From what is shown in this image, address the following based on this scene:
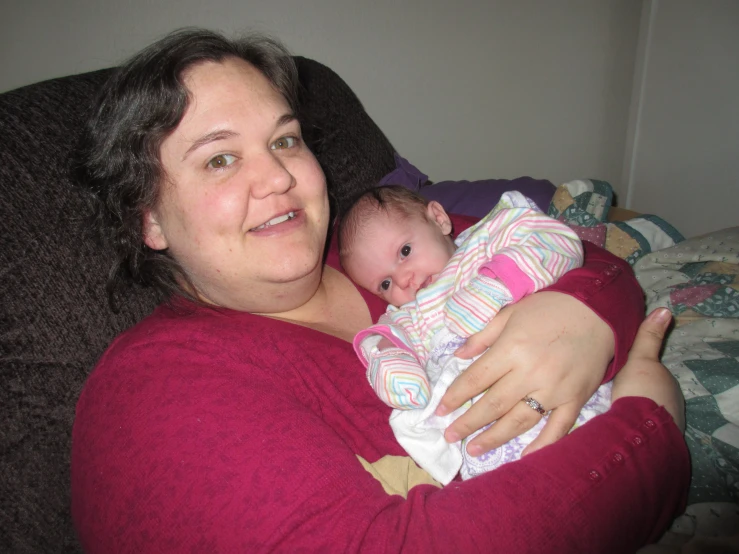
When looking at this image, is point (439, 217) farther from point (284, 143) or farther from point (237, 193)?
point (237, 193)

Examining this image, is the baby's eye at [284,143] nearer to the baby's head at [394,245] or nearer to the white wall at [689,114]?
the baby's head at [394,245]

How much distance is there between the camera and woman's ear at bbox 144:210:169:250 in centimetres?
107

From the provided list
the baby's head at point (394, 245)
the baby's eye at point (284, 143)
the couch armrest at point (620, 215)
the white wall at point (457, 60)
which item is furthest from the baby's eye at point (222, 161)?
the couch armrest at point (620, 215)

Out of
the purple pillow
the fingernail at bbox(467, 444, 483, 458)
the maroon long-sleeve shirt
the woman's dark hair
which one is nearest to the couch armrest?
the purple pillow

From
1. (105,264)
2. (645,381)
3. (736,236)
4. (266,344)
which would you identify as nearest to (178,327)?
(266,344)

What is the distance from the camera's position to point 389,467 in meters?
0.96

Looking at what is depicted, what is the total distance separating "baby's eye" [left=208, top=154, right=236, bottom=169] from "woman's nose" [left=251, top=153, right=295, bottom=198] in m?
0.05

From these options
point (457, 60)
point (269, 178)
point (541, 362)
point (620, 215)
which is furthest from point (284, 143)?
point (457, 60)

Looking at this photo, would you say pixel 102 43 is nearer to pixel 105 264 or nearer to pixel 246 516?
pixel 105 264

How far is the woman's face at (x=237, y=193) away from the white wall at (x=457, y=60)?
973 millimetres

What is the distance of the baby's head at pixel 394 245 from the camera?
1.24 m

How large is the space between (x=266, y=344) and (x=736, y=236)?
145 centimetres

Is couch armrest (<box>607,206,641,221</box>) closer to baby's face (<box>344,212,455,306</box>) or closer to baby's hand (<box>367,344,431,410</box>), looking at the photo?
baby's face (<box>344,212,455,306</box>)

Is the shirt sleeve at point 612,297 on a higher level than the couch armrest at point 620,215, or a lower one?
higher
